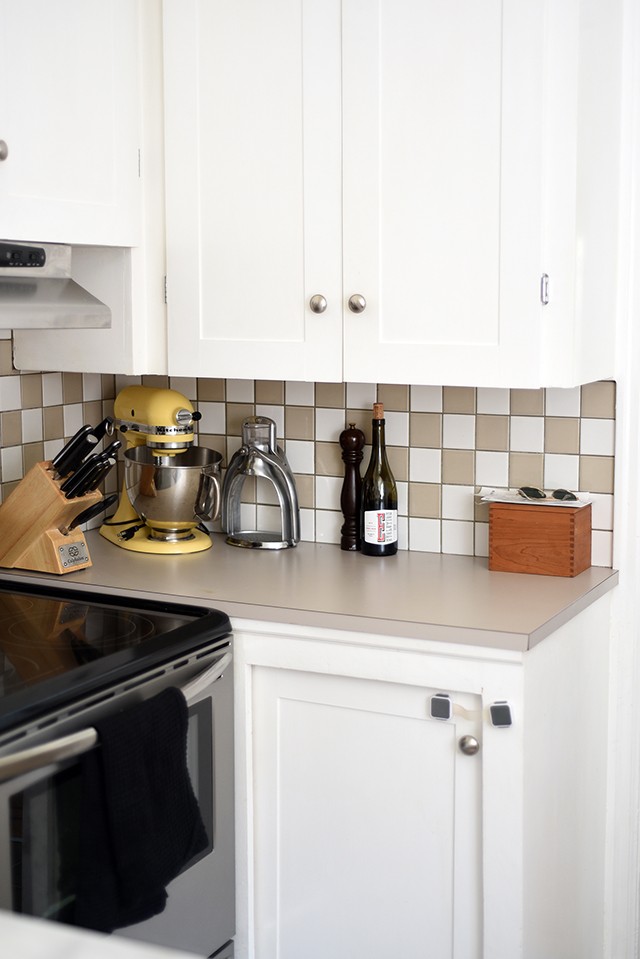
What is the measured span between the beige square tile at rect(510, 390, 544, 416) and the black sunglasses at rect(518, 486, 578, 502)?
0.15 m

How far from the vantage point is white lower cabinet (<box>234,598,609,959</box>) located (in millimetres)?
1837

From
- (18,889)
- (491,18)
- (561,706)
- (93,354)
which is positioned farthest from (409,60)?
(18,889)

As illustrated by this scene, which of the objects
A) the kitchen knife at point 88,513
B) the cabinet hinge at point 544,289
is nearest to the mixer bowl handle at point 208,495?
the kitchen knife at point 88,513

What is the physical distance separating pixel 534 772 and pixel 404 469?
776 mm

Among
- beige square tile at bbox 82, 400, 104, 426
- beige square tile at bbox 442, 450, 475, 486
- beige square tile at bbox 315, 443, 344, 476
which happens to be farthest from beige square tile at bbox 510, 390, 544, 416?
beige square tile at bbox 82, 400, 104, 426

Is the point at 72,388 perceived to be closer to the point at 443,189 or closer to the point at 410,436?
the point at 410,436

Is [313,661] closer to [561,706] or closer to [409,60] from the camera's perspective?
[561,706]

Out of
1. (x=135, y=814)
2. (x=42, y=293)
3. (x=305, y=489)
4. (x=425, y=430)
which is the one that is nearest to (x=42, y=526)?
(x=42, y=293)

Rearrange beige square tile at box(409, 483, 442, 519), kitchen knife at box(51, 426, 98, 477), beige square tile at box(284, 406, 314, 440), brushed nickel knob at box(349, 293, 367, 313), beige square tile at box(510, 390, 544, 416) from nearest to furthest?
brushed nickel knob at box(349, 293, 367, 313), kitchen knife at box(51, 426, 98, 477), beige square tile at box(510, 390, 544, 416), beige square tile at box(409, 483, 442, 519), beige square tile at box(284, 406, 314, 440)

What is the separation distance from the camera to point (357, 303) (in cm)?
207

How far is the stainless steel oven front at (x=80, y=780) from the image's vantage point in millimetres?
1564

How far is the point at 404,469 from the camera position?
2.44 metres

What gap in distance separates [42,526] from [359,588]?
63cm

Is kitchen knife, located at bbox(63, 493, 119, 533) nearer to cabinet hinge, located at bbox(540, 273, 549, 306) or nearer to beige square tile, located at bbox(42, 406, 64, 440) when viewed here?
beige square tile, located at bbox(42, 406, 64, 440)
